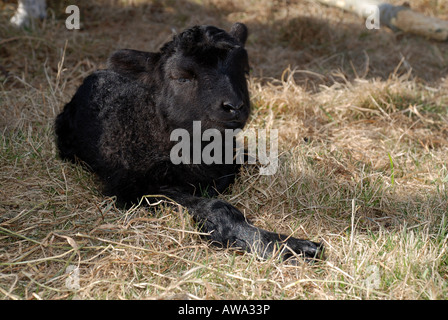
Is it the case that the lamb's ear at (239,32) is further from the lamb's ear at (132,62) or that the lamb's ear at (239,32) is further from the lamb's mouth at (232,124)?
the lamb's mouth at (232,124)

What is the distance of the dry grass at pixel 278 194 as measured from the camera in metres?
3.01

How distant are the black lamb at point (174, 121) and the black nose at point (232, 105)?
0.05 ft

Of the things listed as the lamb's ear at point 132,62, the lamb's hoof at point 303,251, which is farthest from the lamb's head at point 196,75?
the lamb's hoof at point 303,251

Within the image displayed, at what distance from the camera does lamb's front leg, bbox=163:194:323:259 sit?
134 inches

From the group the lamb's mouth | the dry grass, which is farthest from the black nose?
the dry grass

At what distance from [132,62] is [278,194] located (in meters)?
1.74

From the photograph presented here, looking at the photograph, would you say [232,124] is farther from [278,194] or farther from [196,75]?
[278,194]

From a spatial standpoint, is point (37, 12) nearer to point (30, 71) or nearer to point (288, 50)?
point (30, 71)

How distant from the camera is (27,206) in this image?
3900 millimetres

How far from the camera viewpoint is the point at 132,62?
4000 mm

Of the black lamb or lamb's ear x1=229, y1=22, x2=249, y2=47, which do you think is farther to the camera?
lamb's ear x1=229, y1=22, x2=249, y2=47

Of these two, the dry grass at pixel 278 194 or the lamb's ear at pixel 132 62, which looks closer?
the dry grass at pixel 278 194

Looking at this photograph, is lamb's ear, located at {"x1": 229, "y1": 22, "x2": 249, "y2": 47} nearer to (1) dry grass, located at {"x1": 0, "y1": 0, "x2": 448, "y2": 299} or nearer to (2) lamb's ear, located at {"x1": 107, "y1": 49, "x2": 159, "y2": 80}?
(2) lamb's ear, located at {"x1": 107, "y1": 49, "x2": 159, "y2": 80}

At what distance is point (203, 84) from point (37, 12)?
5477 mm
